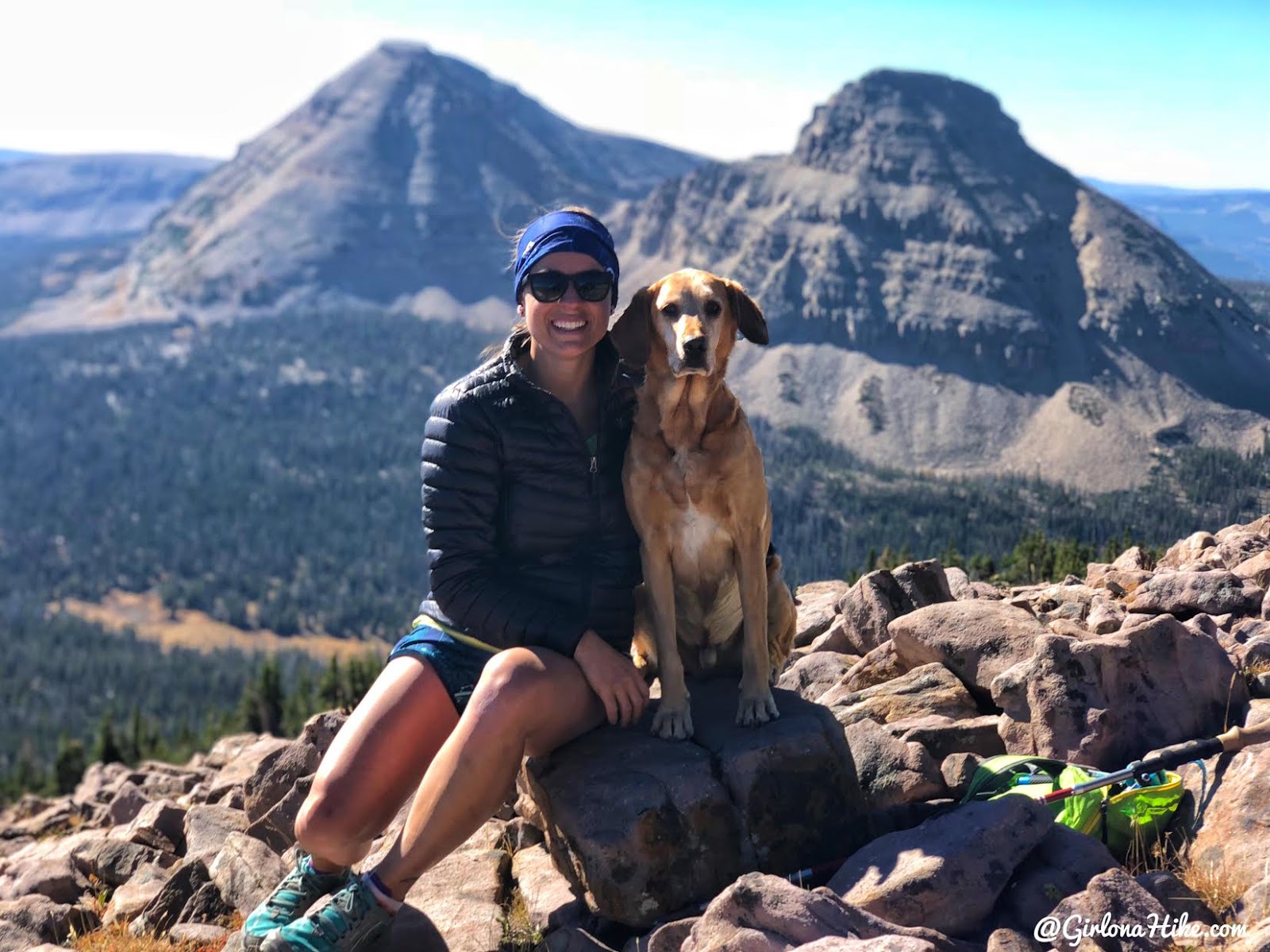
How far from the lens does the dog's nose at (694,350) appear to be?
743 cm

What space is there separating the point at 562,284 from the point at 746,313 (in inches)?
54.2

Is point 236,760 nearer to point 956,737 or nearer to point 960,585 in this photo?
point 960,585

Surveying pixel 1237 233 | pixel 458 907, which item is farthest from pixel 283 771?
pixel 1237 233

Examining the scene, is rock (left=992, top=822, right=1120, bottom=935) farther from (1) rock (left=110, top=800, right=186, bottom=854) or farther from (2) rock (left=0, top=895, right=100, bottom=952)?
(1) rock (left=110, top=800, right=186, bottom=854)

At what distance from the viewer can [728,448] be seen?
7738mm

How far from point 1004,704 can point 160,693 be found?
511 ft

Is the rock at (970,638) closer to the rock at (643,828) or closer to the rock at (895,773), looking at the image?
the rock at (895,773)

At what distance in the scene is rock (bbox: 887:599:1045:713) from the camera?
995 centimetres

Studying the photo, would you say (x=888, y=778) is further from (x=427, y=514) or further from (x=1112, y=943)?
(x=427, y=514)

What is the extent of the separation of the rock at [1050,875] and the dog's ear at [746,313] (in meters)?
3.85

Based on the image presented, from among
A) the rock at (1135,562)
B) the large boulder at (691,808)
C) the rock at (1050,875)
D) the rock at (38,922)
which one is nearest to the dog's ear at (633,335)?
the large boulder at (691,808)

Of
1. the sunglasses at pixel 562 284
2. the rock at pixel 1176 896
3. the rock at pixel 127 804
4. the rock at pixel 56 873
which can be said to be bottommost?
the rock at pixel 127 804

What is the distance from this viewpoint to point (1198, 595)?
11.2 meters

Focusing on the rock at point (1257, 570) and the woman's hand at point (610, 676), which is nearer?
Answer: the woman's hand at point (610, 676)
